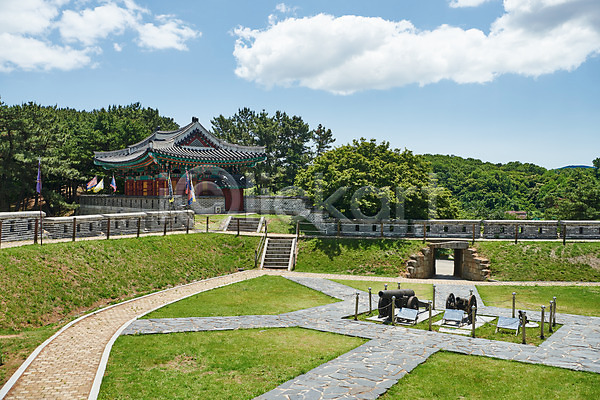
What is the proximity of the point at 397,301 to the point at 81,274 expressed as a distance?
1217 cm

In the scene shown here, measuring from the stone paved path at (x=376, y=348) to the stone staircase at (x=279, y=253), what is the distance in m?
8.29

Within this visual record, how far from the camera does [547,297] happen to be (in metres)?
17.8

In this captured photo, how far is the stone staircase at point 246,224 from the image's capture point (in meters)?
29.8

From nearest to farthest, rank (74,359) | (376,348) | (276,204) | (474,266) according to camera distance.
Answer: (74,359) → (376,348) → (474,266) → (276,204)

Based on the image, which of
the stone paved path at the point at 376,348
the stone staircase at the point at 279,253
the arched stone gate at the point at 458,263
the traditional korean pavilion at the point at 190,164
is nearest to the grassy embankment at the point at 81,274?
Result: the stone staircase at the point at 279,253

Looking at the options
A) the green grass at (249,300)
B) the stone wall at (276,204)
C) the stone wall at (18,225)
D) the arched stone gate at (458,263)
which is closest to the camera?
the green grass at (249,300)

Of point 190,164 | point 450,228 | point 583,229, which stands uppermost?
point 190,164

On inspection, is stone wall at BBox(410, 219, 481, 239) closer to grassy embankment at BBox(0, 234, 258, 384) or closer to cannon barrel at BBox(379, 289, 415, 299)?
grassy embankment at BBox(0, 234, 258, 384)

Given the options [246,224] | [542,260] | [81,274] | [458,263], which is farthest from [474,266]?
[81,274]

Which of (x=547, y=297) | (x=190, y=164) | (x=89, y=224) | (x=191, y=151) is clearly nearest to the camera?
(x=547, y=297)

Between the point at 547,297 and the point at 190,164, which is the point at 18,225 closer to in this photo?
the point at 190,164

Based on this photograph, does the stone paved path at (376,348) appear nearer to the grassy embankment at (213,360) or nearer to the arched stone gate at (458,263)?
the grassy embankment at (213,360)

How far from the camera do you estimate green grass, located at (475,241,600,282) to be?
22.1 metres

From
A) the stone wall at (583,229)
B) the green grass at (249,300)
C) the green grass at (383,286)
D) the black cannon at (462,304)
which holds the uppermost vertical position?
the stone wall at (583,229)
